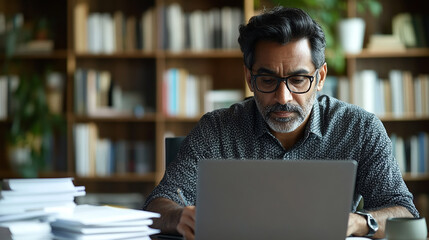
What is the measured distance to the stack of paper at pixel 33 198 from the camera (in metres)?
1.43

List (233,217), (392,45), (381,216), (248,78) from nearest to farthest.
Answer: (233,217) < (381,216) < (248,78) < (392,45)

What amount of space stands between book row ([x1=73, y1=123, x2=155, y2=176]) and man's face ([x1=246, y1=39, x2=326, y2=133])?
2192 mm

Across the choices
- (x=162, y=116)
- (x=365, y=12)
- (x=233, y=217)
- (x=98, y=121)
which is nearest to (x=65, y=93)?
(x=98, y=121)

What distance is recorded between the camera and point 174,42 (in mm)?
4070

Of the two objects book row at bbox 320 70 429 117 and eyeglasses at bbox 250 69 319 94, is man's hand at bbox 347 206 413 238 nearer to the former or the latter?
eyeglasses at bbox 250 69 319 94

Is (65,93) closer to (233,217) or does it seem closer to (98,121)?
(98,121)

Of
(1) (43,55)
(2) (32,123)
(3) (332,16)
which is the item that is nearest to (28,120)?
(2) (32,123)

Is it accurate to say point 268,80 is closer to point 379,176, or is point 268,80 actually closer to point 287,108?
point 287,108

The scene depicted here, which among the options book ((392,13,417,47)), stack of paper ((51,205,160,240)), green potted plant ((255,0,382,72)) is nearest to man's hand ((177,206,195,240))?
stack of paper ((51,205,160,240))

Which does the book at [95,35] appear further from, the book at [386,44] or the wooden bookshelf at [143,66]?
the book at [386,44]

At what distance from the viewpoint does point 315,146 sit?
2115mm

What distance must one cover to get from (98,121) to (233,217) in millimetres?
3116

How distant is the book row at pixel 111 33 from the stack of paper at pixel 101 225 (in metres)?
2.69

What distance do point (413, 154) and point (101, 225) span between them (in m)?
2.99
